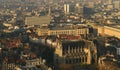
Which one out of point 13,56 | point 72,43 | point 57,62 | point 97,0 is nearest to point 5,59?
point 13,56

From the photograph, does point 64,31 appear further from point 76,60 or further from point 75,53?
point 76,60

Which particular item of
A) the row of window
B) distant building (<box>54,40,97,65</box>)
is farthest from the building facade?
the row of window

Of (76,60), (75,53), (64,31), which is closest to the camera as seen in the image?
(76,60)

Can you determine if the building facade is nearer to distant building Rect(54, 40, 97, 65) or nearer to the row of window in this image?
distant building Rect(54, 40, 97, 65)

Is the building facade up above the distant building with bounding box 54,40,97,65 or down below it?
below

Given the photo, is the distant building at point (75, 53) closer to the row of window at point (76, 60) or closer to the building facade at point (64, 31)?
the row of window at point (76, 60)

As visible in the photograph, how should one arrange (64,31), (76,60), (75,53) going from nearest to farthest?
(76,60)
(75,53)
(64,31)

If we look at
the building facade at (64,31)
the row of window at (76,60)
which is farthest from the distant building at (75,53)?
the building facade at (64,31)

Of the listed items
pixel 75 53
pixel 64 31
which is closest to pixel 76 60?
pixel 75 53

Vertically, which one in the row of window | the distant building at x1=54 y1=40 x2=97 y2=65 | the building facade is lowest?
the building facade
